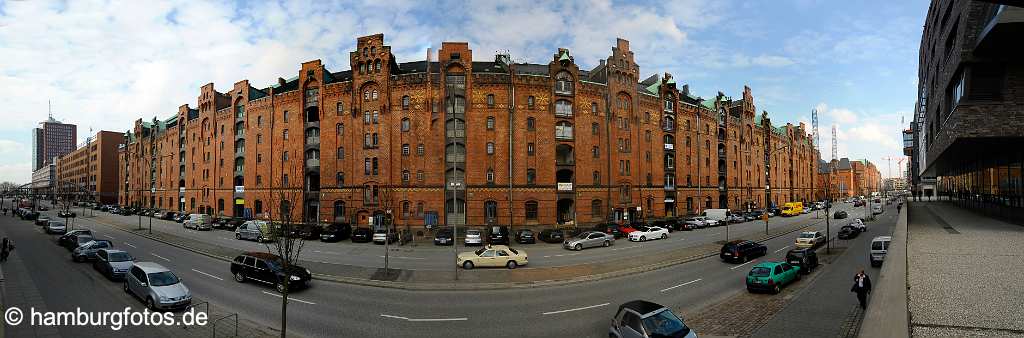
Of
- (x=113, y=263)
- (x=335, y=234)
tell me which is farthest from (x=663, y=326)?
(x=335, y=234)

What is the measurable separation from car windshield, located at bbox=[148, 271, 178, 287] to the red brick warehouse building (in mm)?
21712

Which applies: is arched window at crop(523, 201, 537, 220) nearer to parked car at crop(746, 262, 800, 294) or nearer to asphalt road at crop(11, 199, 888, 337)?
asphalt road at crop(11, 199, 888, 337)

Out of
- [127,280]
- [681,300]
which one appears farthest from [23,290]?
[681,300]

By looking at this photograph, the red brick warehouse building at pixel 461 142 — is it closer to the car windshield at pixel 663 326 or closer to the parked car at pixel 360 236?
the parked car at pixel 360 236

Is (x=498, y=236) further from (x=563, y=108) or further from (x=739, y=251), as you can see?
(x=739, y=251)

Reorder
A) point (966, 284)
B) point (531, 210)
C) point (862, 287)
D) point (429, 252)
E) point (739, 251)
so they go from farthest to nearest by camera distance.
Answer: point (531, 210) → point (429, 252) → point (739, 251) → point (862, 287) → point (966, 284)

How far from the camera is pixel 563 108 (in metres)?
49.6

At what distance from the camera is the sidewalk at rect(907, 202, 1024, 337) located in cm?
813

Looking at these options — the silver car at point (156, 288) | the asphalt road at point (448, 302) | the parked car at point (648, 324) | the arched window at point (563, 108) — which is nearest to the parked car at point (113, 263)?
the asphalt road at point (448, 302)

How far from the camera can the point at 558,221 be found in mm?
48656

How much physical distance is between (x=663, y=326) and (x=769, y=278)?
10.4 meters

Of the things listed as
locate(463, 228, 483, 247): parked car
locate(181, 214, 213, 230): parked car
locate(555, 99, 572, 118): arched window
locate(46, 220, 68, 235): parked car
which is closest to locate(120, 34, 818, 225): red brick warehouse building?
locate(555, 99, 572, 118): arched window

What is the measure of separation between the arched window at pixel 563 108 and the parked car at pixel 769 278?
30963mm

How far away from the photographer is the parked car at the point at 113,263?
21906 millimetres
